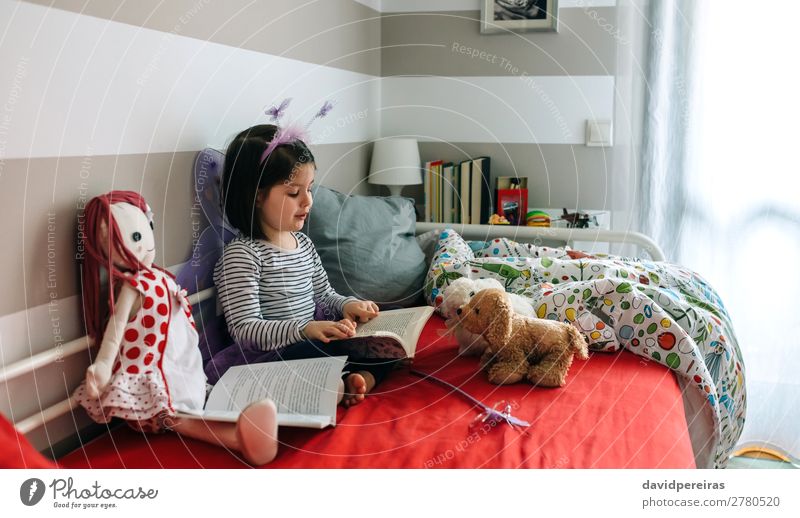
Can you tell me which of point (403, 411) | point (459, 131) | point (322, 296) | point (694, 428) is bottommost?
point (694, 428)

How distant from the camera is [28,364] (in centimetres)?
90

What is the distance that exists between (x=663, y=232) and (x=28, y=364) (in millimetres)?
1759

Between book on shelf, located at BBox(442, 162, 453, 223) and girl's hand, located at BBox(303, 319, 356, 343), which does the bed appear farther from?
book on shelf, located at BBox(442, 162, 453, 223)

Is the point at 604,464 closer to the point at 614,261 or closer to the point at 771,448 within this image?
the point at 614,261

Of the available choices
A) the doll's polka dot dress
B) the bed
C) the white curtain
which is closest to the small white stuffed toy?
the bed

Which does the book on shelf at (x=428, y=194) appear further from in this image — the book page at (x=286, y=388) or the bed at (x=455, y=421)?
the book page at (x=286, y=388)

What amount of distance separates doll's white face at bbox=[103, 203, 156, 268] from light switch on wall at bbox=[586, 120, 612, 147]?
1.57 m

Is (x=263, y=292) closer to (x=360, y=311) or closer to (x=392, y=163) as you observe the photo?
(x=360, y=311)

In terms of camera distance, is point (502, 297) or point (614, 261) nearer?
point (502, 297)

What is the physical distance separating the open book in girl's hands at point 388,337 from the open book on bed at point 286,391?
0.07 metres

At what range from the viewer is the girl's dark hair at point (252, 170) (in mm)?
1279

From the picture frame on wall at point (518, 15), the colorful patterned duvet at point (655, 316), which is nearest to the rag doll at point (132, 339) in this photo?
the colorful patterned duvet at point (655, 316)

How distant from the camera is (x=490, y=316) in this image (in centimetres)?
129
